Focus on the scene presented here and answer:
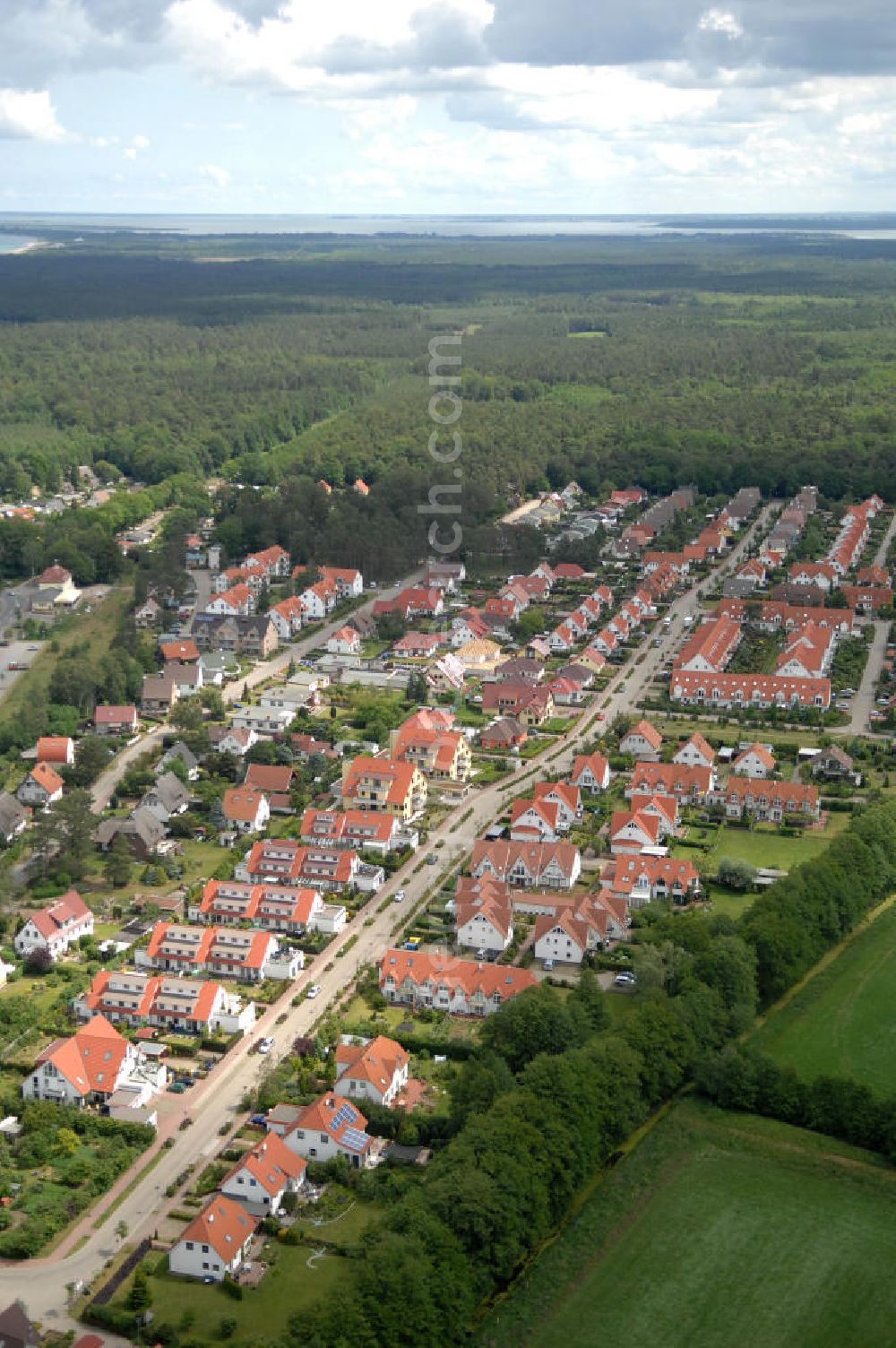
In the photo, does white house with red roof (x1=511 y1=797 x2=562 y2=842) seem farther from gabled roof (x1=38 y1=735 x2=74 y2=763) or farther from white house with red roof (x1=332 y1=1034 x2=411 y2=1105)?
gabled roof (x1=38 y1=735 x2=74 y2=763)

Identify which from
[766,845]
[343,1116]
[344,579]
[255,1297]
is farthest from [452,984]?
[344,579]

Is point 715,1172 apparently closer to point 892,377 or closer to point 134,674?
point 134,674

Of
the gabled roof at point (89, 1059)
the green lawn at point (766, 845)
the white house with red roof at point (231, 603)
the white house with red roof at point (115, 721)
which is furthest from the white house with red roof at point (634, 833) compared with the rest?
the white house with red roof at point (231, 603)

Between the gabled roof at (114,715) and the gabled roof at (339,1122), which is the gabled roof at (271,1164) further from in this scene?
the gabled roof at (114,715)

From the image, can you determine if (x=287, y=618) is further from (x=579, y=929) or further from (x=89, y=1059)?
(x=89, y=1059)

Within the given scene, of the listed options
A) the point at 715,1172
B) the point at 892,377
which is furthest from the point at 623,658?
the point at 892,377

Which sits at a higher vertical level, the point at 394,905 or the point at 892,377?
the point at 892,377
